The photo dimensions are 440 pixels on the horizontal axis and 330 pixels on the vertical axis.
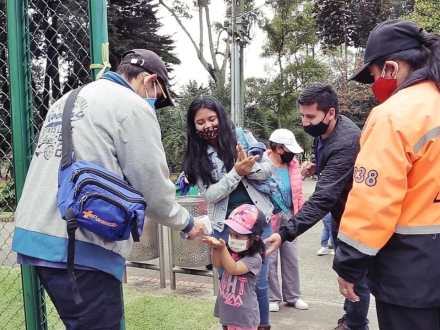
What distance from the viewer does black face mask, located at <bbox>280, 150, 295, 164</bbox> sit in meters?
4.63

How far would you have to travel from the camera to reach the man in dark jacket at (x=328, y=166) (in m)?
3.07

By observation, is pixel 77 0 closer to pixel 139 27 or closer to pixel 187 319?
pixel 187 319

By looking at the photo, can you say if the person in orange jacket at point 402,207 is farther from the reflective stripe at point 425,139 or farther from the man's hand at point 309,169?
the man's hand at point 309,169

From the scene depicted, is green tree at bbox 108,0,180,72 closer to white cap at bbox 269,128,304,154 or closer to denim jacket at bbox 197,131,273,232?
white cap at bbox 269,128,304,154

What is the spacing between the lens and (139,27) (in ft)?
69.7

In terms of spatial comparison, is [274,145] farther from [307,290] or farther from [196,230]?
[196,230]

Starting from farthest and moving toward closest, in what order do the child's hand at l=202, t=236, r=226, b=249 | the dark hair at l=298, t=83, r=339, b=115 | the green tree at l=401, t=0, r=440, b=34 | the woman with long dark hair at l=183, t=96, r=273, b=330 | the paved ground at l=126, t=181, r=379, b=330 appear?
the green tree at l=401, t=0, r=440, b=34, the paved ground at l=126, t=181, r=379, b=330, the woman with long dark hair at l=183, t=96, r=273, b=330, the dark hair at l=298, t=83, r=339, b=115, the child's hand at l=202, t=236, r=226, b=249

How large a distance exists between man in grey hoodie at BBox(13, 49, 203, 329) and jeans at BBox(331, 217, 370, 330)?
1803 millimetres

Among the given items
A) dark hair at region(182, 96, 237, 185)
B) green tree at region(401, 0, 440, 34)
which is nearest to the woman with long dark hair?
dark hair at region(182, 96, 237, 185)

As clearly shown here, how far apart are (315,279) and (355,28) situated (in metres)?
24.1

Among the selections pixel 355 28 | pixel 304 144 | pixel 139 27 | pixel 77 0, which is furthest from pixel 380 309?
pixel 355 28

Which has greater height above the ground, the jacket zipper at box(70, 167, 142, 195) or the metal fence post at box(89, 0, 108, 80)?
the metal fence post at box(89, 0, 108, 80)

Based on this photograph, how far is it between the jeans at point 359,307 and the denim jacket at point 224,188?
21.9 inches

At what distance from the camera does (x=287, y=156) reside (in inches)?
183
